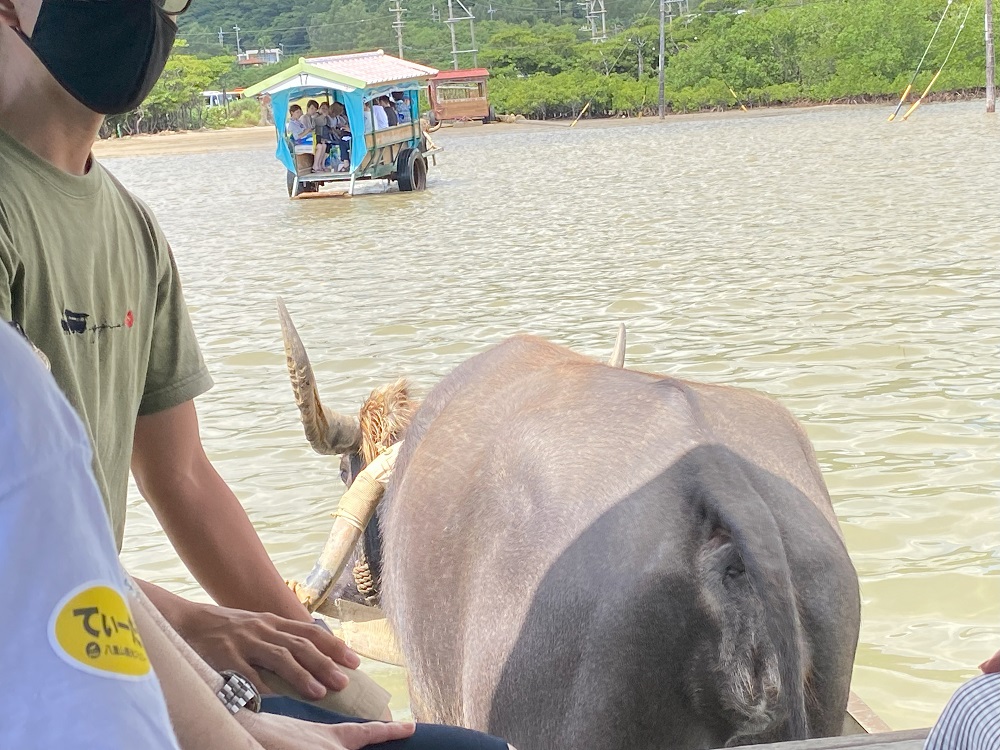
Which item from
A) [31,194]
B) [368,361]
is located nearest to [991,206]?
[368,361]

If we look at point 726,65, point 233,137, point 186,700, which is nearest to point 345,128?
point 186,700

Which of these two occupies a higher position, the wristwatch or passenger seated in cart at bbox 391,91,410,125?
passenger seated in cart at bbox 391,91,410,125

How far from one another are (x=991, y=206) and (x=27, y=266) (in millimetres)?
14294

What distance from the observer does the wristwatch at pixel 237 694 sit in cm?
154

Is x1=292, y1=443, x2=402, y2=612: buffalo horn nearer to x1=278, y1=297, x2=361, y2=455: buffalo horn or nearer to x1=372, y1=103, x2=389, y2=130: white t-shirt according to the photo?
x1=278, y1=297, x2=361, y2=455: buffalo horn

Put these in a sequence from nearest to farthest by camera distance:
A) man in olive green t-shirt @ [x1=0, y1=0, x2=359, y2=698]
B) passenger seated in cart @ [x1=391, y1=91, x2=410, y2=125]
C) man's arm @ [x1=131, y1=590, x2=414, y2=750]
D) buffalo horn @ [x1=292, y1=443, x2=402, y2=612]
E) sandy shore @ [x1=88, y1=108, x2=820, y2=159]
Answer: man's arm @ [x1=131, y1=590, x2=414, y2=750] → man in olive green t-shirt @ [x1=0, y1=0, x2=359, y2=698] → buffalo horn @ [x1=292, y1=443, x2=402, y2=612] → passenger seated in cart @ [x1=391, y1=91, x2=410, y2=125] → sandy shore @ [x1=88, y1=108, x2=820, y2=159]

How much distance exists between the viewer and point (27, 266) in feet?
5.79

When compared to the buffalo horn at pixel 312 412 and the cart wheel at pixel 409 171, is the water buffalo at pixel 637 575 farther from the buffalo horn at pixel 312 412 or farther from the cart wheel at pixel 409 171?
the cart wheel at pixel 409 171

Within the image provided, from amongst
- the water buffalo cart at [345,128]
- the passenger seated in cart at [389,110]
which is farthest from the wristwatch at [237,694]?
the passenger seated in cart at [389,110]

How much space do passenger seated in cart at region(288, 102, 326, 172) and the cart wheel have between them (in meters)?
1.68

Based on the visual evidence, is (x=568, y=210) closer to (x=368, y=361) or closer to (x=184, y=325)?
(x=368, y=361)

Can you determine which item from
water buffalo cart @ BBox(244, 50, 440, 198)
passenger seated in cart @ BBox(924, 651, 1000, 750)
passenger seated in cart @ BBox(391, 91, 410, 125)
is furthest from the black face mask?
passenger seated in cart @ BBox(391, 91, 410, 125)

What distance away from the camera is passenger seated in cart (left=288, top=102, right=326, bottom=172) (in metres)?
22.7

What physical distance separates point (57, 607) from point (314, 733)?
861mm
